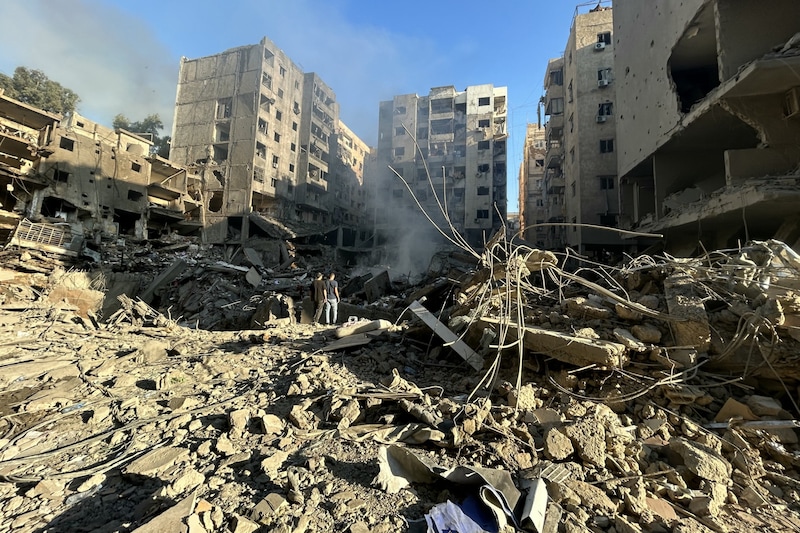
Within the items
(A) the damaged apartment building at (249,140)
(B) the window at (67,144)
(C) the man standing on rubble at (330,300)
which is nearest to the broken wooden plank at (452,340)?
(C) the man standing on rubble at (330,300)

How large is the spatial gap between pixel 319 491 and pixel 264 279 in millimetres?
17009

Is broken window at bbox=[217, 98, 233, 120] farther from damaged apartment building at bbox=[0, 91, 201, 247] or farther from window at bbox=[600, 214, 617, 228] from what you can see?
window at bbox=[600, 214, 617, 228]

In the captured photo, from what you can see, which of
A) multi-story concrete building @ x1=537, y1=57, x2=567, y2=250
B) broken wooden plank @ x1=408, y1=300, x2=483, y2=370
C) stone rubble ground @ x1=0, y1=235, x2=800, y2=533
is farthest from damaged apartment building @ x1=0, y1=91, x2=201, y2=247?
multi-story concrete building @ x1=537, y1=57, x2=567, y2=250

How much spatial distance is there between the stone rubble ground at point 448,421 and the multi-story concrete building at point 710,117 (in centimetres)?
731

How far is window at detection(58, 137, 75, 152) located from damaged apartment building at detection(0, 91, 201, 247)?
50mm

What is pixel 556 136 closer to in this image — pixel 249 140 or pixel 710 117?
pixel 710 117

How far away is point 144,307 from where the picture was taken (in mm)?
9555

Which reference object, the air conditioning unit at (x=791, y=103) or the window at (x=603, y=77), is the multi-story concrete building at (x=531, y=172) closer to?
the window at (x=603, y=77)

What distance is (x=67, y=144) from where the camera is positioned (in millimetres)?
22891

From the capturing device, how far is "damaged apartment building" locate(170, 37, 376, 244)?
107 ft

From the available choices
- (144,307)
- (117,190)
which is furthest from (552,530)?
(117,190)

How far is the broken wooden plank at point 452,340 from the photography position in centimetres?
451

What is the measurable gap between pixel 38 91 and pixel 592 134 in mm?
43311

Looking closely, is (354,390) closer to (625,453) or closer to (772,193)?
(625,453)
